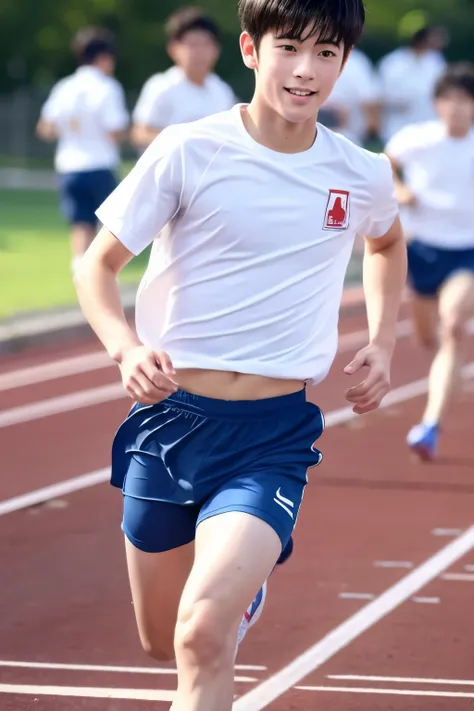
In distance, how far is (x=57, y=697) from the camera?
534 cm

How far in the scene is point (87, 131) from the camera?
16328 millimetres

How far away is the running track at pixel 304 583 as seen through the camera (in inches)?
215

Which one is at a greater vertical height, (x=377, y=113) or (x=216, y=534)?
(x=216, y=534)

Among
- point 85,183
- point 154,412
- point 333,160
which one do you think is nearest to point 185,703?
point 154,412

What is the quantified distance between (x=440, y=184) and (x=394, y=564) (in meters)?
3.90

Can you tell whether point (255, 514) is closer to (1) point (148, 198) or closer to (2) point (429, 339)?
(1) point (148, 198)

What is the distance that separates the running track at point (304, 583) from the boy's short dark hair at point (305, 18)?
2044 millimetres

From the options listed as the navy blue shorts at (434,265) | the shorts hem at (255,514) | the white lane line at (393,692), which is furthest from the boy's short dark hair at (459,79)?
the shorts hem at (255,514)

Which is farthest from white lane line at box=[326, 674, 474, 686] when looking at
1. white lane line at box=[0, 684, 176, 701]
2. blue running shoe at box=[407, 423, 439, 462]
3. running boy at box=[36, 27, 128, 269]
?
running boy at box=[36, 27, 128, 269]

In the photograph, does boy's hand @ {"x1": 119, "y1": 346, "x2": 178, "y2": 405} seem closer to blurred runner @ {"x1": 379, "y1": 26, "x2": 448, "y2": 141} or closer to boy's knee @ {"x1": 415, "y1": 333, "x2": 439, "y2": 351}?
boy's knee @ {"x1": 415, "y1": 333, "x2": 439, "y2": 351}

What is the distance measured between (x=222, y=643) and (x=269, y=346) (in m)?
0.84

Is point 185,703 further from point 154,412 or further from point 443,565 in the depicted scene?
point 443,565

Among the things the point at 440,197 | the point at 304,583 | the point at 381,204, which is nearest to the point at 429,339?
the point at 440,197

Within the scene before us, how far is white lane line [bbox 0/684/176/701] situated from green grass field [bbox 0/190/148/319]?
9.04 m
